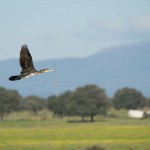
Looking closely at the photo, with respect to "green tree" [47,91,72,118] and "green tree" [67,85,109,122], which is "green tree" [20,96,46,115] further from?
"green tree" [67,85,109,122]

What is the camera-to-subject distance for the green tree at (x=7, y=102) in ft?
402

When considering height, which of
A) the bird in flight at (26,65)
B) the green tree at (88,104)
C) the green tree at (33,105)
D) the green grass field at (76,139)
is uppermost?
the green tree at (33,105)

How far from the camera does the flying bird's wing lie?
1891 centimetres

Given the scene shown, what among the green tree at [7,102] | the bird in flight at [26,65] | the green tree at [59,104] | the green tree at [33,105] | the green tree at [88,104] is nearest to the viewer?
the bird in flight at [26,65]

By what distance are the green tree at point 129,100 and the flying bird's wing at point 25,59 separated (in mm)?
135141

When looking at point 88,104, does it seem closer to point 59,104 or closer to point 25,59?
point 59,104

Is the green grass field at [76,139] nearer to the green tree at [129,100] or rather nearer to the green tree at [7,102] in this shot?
the green tree at [7,102]

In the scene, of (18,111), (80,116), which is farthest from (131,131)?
(18,111)

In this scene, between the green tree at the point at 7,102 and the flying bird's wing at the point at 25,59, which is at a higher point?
the green tree at the point at 7,102

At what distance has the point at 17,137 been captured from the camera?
58.2 meters

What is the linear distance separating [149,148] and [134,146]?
2310 millimetres

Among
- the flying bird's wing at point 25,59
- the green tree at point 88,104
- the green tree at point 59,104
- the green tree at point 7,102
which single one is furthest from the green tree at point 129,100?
the flying bird's wing at point 25,59

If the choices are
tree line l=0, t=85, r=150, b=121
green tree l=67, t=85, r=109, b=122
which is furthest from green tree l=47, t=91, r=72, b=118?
green tree l=67, t=85, r=109, b=122

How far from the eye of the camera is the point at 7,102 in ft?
417
